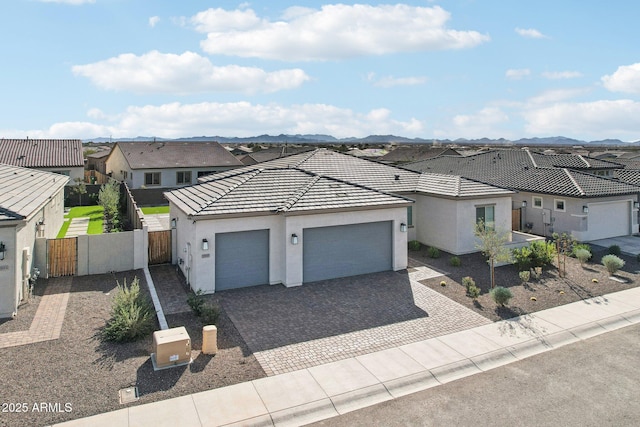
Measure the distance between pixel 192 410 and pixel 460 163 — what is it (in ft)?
117

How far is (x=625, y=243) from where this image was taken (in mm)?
24703

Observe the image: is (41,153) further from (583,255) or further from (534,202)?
(583,255)

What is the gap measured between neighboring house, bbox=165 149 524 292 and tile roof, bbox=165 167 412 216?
41 millimetres

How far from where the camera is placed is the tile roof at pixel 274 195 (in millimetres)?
16141

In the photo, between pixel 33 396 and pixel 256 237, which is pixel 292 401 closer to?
pixel 33 396

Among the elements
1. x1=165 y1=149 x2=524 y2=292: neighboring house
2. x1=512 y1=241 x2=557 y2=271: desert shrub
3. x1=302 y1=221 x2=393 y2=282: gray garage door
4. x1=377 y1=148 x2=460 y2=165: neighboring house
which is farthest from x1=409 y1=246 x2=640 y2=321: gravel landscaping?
x1=377 y1=148 x2=460 y2=165: neighboring house

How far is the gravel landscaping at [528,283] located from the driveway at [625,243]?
5.54 ft

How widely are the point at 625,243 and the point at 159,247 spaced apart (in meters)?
25.8

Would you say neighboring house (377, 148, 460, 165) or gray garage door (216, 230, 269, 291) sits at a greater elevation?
neighboring house (377, 148, 460, 165)

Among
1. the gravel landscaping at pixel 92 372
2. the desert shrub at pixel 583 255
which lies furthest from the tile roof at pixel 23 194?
the desert shrub at pixel 583 255

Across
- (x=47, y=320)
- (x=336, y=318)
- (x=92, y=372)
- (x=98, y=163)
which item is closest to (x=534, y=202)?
(x=336, y=318)

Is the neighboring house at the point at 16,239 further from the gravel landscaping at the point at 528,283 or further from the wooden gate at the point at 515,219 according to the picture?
the wooden gate at the point at 515,219

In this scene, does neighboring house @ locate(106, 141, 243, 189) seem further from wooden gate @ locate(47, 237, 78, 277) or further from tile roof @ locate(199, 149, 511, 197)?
wooden gate @ locate(47, 237, 78, 277)

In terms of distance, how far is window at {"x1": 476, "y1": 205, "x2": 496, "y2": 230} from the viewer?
22.2 m
